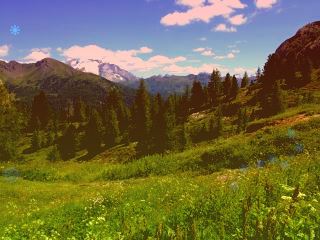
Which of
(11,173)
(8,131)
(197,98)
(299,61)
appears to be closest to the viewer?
(11,173)

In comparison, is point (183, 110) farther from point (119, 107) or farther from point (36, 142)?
point (36, 142)

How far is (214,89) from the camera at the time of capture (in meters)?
111

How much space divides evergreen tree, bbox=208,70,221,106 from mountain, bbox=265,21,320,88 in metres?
14.3

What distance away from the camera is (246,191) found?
37.7ft

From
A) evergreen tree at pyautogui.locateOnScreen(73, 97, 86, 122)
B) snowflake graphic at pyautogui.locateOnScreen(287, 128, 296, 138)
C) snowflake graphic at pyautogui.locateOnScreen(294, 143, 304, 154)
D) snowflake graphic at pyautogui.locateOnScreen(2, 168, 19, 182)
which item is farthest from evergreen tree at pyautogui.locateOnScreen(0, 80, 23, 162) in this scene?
evergreen tree at pyautogui.locateOnScreen(73, 97, 86, 122)

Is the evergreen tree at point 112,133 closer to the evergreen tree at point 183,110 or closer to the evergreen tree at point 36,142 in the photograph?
the evergreen tree at point 183,110

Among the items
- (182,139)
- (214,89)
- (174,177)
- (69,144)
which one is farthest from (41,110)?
(174,177)

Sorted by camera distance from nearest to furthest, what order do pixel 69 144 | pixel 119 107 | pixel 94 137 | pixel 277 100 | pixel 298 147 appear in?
1. pixel 298 147
2. pixel 277 100
3. pixel 94 137
4. pixel 69 144
5. pixel 119 107

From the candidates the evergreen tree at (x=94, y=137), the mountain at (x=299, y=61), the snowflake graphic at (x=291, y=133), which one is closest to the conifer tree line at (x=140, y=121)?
the evergreen tree at (x=94, y=137)

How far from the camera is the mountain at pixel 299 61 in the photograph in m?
97.4

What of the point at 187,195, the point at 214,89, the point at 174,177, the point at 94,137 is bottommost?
the point at 94,137

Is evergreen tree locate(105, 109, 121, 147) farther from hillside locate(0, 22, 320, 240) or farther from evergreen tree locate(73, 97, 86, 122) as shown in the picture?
evergreen tree locate(73, 97, 86, 122)

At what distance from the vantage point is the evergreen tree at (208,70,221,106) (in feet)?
362

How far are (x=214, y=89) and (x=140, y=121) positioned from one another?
107ft
